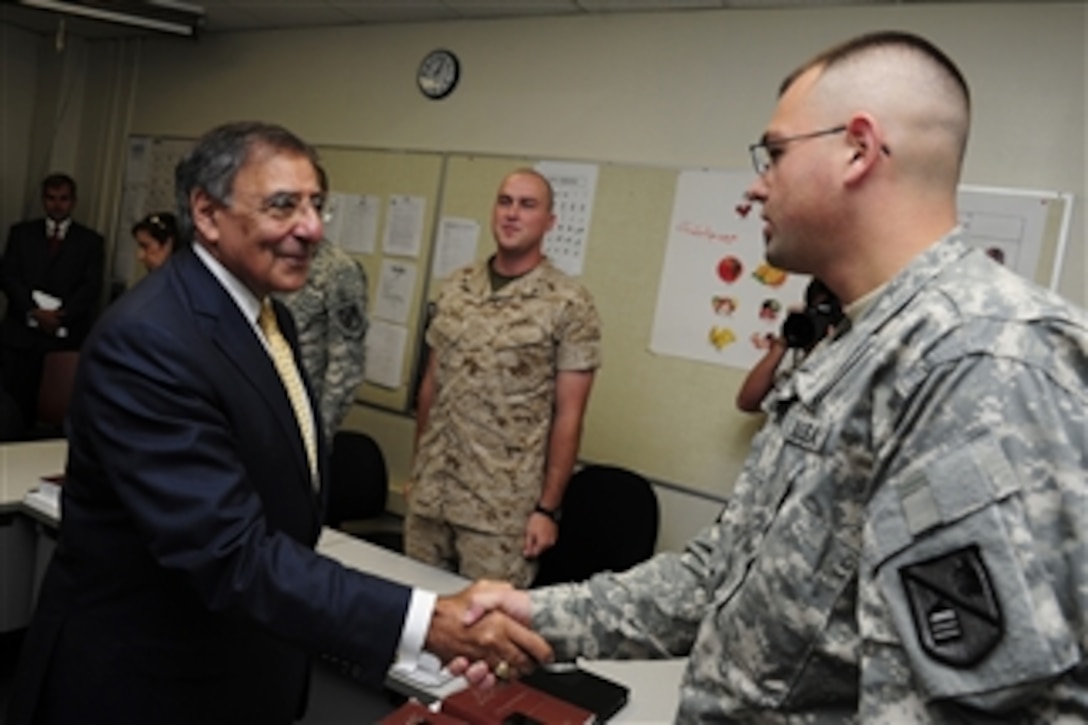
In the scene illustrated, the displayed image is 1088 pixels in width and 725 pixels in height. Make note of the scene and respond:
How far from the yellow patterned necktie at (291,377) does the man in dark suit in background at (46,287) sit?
12.5ft

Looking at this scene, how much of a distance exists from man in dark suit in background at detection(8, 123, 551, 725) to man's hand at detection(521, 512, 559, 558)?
1156mm

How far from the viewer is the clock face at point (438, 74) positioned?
3.92 metres

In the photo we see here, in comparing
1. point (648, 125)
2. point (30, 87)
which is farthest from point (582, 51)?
point (30, 87)

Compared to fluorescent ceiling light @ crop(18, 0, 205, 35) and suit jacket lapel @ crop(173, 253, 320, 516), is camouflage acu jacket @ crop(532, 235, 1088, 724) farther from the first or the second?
fluorescent ceiling light @ crop(18, 0, 205, 35)

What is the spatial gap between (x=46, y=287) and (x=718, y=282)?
4.01 meters

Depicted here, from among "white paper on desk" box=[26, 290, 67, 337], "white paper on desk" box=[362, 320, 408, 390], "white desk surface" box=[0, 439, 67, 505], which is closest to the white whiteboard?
"white paper on desk" box=[362, 320, 408, 390]

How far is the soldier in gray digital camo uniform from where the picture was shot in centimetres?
77

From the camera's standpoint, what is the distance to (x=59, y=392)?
3.74 m

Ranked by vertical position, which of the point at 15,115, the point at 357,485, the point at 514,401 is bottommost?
the point at 357,485

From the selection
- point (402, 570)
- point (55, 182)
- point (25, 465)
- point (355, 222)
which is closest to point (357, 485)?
point (402, 570)

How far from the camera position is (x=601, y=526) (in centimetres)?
285

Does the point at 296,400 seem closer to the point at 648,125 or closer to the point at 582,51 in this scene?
the point at 648,125

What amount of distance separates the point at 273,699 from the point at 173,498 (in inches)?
18.1

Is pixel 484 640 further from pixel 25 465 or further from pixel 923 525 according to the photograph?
pixel 25 465
